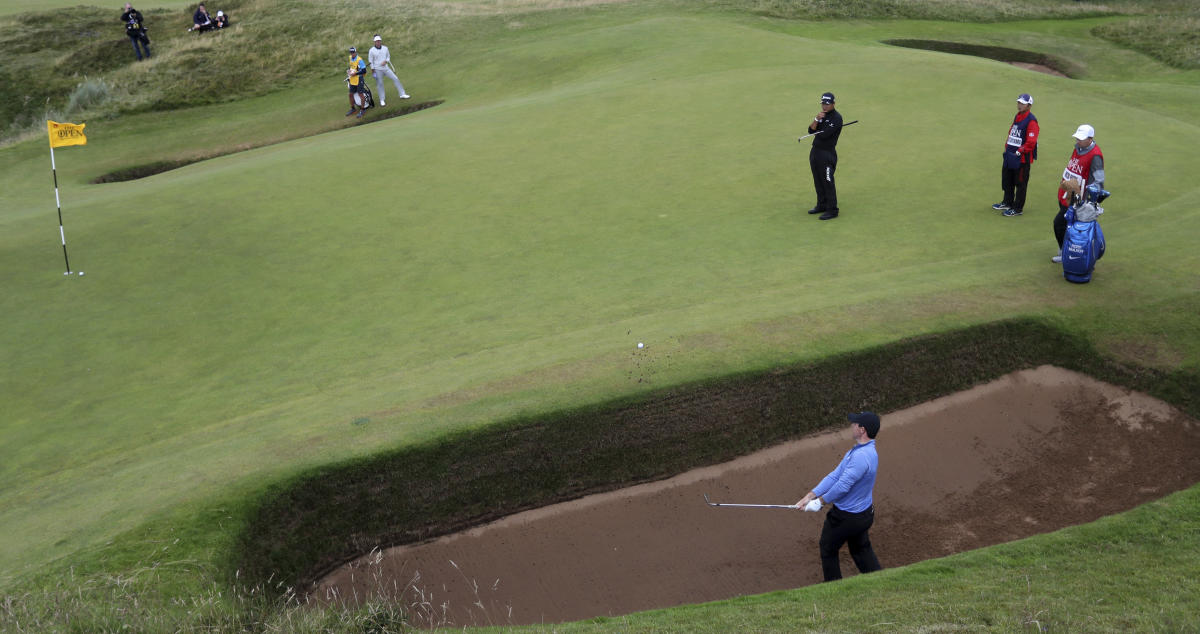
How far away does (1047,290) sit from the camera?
11.3 meters

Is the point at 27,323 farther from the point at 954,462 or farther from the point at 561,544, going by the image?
the point at 954,462

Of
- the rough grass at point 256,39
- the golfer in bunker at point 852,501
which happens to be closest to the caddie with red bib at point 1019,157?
the golfer in bunker at point 852,501

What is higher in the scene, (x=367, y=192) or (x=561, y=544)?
(x=367, y=192)

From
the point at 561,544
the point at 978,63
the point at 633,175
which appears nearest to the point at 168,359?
the point at 561,544

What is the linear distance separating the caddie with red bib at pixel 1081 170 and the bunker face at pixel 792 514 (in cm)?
293

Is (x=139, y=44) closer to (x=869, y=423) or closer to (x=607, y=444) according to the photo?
(x=607, y=444)

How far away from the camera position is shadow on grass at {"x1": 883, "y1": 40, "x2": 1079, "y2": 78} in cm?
2862

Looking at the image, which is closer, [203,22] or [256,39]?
[256,39]

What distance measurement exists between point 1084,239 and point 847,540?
5.70 meters

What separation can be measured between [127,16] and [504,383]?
29.2 meters

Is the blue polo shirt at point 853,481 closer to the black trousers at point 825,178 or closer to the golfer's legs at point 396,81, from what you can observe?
the black trousers at point 825,178

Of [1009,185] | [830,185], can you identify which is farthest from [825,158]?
[1009,185]

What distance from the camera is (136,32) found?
104 feet

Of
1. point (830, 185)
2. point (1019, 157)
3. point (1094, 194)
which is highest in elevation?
point (1094, 194)
